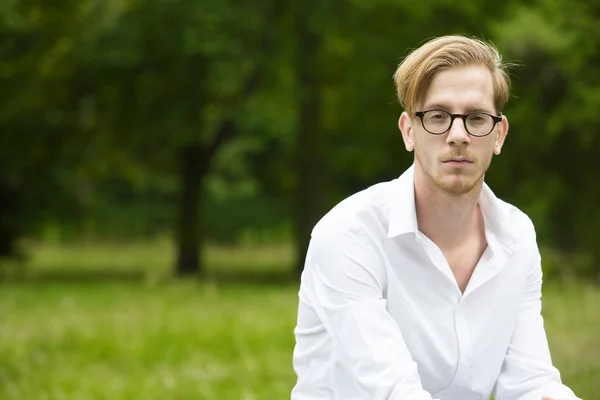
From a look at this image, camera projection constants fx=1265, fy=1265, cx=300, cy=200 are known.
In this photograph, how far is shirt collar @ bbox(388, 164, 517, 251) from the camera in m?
3.69

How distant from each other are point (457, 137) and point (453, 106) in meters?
0.09

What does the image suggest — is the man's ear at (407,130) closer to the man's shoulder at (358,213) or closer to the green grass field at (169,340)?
the man's shoulder at (358,213)

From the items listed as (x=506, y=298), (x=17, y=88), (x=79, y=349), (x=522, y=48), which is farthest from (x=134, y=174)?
(x=506, y=298)

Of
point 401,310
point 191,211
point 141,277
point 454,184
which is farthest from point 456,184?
point 191,211

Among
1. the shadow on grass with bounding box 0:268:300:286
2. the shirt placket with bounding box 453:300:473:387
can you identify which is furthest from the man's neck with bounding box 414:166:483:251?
→ the shadow on grass with bounding box 0:268:300:286

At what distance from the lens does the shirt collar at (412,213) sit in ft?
12.1

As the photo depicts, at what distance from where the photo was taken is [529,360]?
3973 millimetres

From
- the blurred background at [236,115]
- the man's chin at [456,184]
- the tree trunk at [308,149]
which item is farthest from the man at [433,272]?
the tree trunk at [308,149]

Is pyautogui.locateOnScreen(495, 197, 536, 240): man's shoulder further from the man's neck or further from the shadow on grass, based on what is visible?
the shadow on grass

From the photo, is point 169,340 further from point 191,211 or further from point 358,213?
point 191,211

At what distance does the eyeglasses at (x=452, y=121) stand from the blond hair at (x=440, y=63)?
0.18ft

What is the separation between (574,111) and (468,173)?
17548 millimetres

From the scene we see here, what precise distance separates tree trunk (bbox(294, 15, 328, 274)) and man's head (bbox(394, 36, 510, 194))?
810 inches

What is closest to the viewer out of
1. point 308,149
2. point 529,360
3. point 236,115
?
point 529,360
